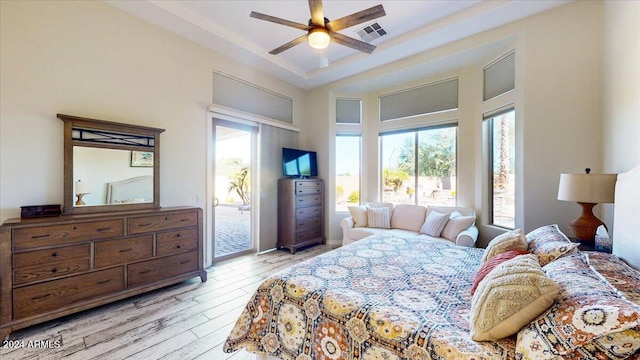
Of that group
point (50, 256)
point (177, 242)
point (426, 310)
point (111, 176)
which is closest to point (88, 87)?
point (111, 176)

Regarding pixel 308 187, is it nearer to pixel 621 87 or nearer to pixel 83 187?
pixel 83 187

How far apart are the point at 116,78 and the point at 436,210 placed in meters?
4.80

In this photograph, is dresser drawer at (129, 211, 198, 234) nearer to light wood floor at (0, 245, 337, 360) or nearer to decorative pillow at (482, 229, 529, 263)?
light wood floor at (0, 245, 337, 360)

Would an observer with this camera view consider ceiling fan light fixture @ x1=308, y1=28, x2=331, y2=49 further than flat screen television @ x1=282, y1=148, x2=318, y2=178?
No

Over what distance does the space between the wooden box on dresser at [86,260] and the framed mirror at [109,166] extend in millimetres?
274

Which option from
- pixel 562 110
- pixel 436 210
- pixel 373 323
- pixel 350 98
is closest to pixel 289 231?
pixel 436 210

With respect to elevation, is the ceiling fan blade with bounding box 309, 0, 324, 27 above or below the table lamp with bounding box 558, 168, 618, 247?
above

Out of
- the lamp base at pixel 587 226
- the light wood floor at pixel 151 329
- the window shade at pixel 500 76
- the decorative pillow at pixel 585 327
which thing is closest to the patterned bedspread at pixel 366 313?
the decorative pillow at pixel 585 327

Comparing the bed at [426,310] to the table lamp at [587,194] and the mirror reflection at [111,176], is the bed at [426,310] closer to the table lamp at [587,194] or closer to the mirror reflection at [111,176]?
the table lamp at [587,194]

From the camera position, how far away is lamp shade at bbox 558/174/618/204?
2.11 metres

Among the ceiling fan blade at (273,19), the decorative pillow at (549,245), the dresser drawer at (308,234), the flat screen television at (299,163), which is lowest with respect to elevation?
the dresser drawer at (308,234)

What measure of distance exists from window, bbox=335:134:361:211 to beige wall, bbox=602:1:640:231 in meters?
3.40

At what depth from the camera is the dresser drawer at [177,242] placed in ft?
9.27

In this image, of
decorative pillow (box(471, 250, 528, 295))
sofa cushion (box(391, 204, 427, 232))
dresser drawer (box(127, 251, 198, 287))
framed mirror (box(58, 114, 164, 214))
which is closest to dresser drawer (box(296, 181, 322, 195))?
sofa cushion (box(391, 204, 427, 232))
